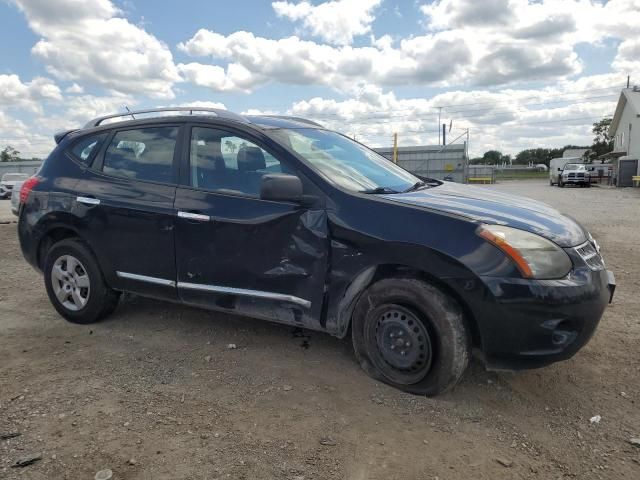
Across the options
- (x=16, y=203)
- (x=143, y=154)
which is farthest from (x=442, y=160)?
(x=143, y=154)

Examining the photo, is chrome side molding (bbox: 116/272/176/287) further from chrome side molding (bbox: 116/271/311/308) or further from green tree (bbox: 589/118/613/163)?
green tree (bbox: 589/118/613/163)

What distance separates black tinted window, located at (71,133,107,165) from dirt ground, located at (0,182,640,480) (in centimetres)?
153

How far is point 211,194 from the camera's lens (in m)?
3.86

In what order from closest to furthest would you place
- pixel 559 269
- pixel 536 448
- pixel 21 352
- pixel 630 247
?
pixel 536 448 → pixel 559 269 → pixel 21 352 → pixel 630 247

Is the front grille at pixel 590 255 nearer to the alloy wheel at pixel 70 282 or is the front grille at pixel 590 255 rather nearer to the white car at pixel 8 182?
the alloy wheel at pixel 70 282

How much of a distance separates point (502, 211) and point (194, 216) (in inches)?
86.6

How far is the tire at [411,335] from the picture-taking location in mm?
3088

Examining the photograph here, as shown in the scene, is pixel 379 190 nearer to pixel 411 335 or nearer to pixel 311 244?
pixel 311 244

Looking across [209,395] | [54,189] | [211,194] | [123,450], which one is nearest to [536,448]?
[209,395]

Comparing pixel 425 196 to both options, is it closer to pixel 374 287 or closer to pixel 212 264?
pixel 374 287

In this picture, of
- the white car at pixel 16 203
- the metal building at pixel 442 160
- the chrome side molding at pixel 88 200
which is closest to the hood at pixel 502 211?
the chrome side molding at pixel 88 200

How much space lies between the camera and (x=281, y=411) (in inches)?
123

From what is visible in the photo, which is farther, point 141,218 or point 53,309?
point 53,309

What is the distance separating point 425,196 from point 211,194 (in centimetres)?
157
